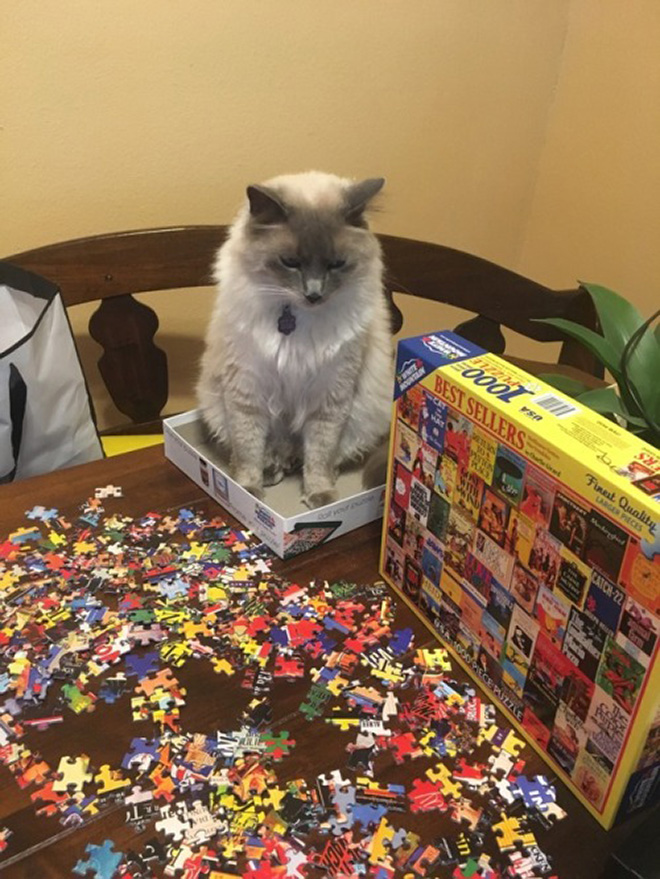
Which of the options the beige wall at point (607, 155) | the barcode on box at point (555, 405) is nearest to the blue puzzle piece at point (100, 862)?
the barcode on box at point (555, 405)

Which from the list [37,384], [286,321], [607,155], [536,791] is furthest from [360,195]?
[607,155]

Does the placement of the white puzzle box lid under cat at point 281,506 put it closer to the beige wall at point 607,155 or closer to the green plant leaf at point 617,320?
the green plant leaf at point 617,320

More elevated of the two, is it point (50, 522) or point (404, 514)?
point (404, 514)

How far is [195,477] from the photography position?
1345 millimetres

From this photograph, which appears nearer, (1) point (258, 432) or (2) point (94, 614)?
(2) point (94, 614)

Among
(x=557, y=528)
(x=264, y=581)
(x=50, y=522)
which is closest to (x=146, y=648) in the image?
(x=264, y=581)

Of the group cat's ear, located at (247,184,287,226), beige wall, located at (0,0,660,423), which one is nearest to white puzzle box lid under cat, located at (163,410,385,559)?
cat's ear, located at (247,184,287,226)

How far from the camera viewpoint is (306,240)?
122 centimetres

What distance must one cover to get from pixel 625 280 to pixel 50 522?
6.06ft

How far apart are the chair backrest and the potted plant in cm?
50

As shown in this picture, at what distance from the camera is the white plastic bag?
1.36m

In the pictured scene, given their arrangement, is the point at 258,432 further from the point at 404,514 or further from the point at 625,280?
the point at 625,280

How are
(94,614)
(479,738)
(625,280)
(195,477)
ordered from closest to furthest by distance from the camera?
(479,738)
(94,614)
(195,477)
(625,280)

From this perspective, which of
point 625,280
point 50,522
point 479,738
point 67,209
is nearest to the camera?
point 479,738
